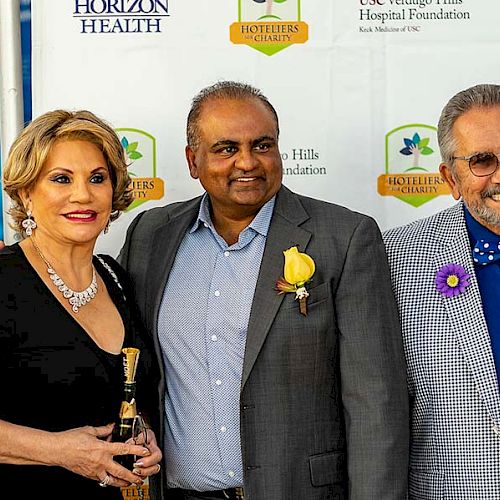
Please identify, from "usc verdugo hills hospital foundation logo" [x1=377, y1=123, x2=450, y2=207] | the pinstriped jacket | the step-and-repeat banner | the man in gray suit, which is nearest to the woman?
the man in gray suit

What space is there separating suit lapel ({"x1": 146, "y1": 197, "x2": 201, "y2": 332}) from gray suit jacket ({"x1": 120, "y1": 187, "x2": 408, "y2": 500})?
312 millimetres

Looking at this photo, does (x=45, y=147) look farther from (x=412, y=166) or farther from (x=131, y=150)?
(x=412, y=166)

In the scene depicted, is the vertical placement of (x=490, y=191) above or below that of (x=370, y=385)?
above

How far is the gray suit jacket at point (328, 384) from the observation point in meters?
2.62

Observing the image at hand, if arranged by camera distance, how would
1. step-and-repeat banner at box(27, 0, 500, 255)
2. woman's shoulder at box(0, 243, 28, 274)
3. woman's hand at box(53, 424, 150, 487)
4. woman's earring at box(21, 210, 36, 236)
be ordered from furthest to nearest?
step-and-repeat banner at box(27, 0, 500, 255)
woman's earring at box(21, 210, 36, 236)
woman's shoulder at box(0, 243, 28, 274)
woman's hand at box(53, 424, 150, 487)

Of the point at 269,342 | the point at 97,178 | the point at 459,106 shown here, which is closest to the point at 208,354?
the point at 269,342

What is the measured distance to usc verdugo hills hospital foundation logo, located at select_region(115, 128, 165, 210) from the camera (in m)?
3.30

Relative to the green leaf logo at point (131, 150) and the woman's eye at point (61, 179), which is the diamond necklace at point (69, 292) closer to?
the woman's eye at point (61, 179)

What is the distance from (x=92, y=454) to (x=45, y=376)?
0.78ft

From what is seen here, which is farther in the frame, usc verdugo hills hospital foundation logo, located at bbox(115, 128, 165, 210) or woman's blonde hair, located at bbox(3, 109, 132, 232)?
usc verdugo hills hospital foundation logo, located at bbox(115, 128, 165, 210)

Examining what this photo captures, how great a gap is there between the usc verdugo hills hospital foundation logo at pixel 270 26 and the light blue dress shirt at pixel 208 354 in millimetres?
718

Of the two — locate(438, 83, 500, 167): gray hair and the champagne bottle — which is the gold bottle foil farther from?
locate(438, 83, 500, 167): gray hair

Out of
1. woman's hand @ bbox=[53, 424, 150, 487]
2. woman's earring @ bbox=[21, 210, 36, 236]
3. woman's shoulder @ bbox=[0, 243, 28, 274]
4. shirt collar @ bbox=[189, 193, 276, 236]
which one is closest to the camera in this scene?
woman's hand @ bbox=[53, 424, 150, 487]

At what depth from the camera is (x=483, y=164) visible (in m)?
2.66
